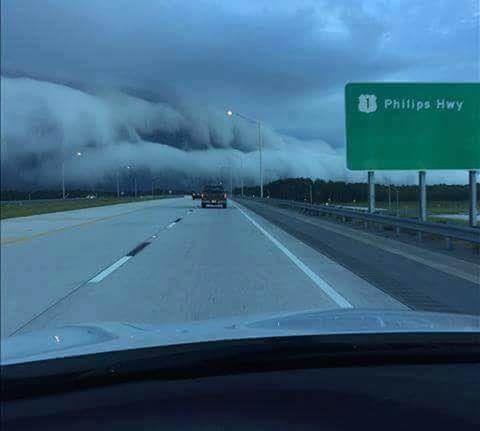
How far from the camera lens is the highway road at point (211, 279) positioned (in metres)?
9.75

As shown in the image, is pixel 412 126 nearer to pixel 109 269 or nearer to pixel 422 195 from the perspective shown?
pixel 422 195

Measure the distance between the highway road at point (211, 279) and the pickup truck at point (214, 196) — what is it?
3446cm

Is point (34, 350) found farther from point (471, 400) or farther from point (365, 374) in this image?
point (471, 400)

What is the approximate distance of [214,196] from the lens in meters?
56.8

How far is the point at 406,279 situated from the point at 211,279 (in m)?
3.48

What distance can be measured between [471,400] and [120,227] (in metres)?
27.3

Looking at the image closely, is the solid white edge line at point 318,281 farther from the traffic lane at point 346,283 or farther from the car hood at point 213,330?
the car hood at point 213,330

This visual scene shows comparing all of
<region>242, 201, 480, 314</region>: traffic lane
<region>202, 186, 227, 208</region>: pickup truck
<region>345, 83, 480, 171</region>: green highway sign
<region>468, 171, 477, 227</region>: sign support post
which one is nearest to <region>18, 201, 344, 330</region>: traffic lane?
<region>242, 201, 480, 314</region>: traffic lane

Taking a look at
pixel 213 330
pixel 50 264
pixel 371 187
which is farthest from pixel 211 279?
pixel 371 187

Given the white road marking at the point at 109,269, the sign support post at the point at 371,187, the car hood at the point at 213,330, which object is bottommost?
the white road marking at the point at 109,269

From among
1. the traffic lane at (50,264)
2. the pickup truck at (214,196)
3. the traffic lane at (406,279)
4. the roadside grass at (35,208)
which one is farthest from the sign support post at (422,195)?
the pickup truck at (214,196)

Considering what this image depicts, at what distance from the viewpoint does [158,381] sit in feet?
10.4

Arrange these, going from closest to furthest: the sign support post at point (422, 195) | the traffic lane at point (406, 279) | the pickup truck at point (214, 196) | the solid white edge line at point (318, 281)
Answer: the traffic lane at point (406, 279) → the solid white edge line at point (318, 281) → the sign support post at point (422, 195) → the pickup truck at point (214, 196)

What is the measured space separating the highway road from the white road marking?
21mm
